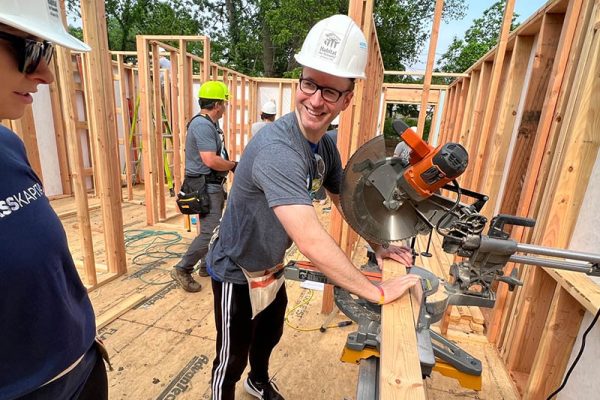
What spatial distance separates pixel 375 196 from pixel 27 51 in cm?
117

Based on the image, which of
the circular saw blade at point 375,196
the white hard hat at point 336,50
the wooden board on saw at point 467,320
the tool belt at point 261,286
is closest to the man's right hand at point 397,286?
the circular saw blade at point 375,196

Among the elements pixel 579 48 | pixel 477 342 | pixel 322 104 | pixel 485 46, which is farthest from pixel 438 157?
pixel 485 46

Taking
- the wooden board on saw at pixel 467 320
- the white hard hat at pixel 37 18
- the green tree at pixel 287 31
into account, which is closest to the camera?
the white hard hat at pixel 37 18

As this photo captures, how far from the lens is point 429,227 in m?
1.28

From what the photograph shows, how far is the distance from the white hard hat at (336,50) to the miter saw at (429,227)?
1.05 feet

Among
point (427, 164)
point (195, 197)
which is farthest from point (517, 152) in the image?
point (195, 197)

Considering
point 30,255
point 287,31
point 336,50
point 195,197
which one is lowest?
point 195,197

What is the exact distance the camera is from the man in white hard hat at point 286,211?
1.14m

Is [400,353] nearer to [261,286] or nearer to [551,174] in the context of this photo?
[261,286]

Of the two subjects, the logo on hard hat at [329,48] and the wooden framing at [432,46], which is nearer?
the logo on hard hat at [329,48]

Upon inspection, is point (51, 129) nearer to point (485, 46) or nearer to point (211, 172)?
point (211, 172)

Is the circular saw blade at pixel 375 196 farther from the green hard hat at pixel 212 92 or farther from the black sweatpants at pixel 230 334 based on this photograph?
the green hard hat at pixel 212 92

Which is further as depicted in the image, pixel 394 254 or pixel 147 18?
pixel 147 18

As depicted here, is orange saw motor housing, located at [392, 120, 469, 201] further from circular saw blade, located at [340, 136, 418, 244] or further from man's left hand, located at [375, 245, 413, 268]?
man's left hand, located at [375, 245, 413, 268]
